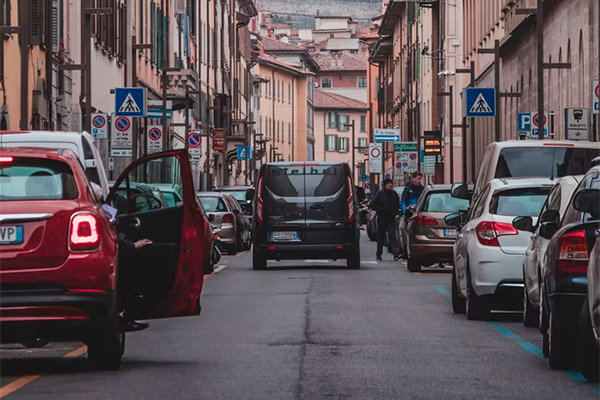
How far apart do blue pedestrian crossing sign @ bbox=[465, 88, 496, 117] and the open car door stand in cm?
3144

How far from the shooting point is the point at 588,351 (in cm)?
1148

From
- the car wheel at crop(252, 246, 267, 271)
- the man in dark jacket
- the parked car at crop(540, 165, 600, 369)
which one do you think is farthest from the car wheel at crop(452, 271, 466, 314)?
the man in dark jacket

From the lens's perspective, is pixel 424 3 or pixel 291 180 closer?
pixel 291 180

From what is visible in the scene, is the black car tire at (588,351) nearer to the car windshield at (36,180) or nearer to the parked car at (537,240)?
the parked car at (537,240)

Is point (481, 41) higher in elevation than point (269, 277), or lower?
higher

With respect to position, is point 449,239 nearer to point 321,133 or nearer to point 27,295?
point 27,295

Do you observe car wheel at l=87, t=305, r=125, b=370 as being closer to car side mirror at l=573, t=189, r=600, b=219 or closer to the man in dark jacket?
car side mirror at l=573, t=189, r=600, b=219

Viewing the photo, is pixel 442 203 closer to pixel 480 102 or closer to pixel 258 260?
pixel 258 260

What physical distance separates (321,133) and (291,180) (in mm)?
140115

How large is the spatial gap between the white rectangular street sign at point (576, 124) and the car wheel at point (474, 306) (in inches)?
646

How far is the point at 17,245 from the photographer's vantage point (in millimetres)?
11273

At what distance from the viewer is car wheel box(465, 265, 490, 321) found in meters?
17.0

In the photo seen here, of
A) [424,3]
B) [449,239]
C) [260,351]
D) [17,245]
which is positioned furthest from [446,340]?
[424,3]

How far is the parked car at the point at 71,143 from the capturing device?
14852 mm
